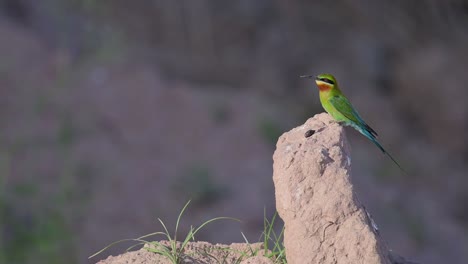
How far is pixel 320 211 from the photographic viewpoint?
313 centimetres

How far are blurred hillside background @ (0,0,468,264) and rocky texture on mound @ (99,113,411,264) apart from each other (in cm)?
359

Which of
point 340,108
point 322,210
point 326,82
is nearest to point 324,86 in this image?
point 326,82

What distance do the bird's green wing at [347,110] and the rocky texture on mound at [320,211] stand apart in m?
0.72

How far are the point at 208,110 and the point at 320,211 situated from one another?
6.29 meters

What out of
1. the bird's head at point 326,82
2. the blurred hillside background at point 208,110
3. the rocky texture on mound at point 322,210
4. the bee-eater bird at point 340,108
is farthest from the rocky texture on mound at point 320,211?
the blurred hillside background at point 208,110

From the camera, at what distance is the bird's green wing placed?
13.4 feet

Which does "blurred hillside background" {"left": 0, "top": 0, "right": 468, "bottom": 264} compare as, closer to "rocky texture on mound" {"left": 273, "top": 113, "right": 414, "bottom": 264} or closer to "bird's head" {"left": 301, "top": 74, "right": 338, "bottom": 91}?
"bird's head" {"left": 301, "top": 74, "right": 338, "bottom": 91}

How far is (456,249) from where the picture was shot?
9086mm

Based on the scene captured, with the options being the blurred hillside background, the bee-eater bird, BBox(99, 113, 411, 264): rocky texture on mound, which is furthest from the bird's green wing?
the blurred hillside background

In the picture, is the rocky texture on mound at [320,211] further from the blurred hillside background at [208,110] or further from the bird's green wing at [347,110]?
the blurred hillside background at [208,110]

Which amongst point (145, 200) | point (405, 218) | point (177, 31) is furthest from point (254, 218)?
point (177, 31)

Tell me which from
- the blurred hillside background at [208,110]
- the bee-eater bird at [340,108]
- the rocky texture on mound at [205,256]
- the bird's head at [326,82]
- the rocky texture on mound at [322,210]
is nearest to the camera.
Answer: the rocky texture on mound at [322,210]

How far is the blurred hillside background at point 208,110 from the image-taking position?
7902mm

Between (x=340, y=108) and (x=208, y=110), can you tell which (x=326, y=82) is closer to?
(x=340, y=108)
